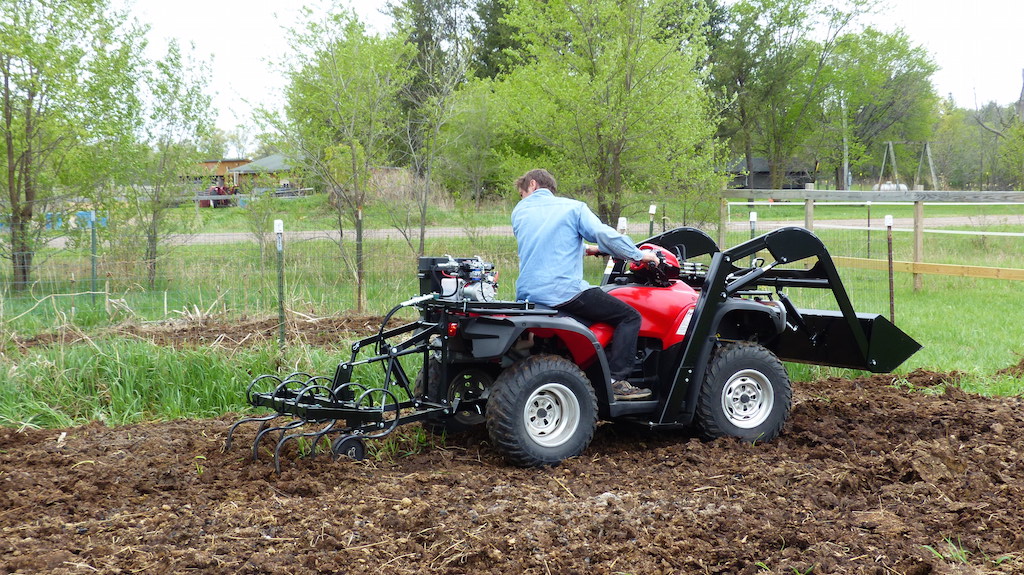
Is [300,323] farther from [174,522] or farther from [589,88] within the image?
[589,88]

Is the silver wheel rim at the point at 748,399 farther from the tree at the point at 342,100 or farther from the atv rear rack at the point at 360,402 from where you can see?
the tree at the point at 342,100

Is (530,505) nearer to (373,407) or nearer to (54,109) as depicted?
(373,407)

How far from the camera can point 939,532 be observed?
4047mm

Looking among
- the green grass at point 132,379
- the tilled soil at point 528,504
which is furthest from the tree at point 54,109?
the tilled soil at point 528,504

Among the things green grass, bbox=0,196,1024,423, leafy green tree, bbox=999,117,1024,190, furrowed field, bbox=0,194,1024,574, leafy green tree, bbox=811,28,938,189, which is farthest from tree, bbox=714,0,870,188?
furrowed field, bbox=0,194,1024,574

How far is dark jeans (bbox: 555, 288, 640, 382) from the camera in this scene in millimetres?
5578

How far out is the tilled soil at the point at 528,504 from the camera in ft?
12.6

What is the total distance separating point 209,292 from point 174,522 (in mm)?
6994

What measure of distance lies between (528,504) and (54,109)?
1133 centimetres

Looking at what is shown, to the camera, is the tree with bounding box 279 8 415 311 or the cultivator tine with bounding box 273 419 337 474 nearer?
the cultivator tine with bounding box 273 419 337 474

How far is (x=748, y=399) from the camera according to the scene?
599 cm

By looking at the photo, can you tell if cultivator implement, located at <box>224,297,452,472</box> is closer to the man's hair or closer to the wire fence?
the man's hair

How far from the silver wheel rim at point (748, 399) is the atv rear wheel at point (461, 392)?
1566mm

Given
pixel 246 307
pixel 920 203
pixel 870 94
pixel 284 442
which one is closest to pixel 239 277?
pixel 246 307
